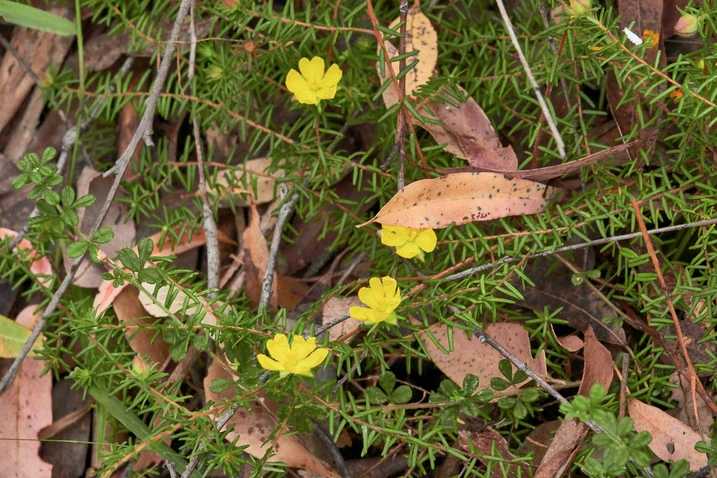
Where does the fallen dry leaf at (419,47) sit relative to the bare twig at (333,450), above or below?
above

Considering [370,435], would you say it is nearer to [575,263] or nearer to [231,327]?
[231,327]

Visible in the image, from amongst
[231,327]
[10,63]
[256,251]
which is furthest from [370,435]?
[10,63]

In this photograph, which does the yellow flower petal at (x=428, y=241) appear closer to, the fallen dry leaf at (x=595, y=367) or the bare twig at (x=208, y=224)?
the fallen dry leaf at (x=595, y=367)

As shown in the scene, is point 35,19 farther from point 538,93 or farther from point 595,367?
point 595,367

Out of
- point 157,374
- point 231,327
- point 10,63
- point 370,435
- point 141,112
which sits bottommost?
point 370,435

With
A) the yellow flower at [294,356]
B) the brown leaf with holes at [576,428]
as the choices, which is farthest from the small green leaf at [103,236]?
the brown leaf with holes at [576,428]

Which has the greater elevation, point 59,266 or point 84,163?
point 84,163
